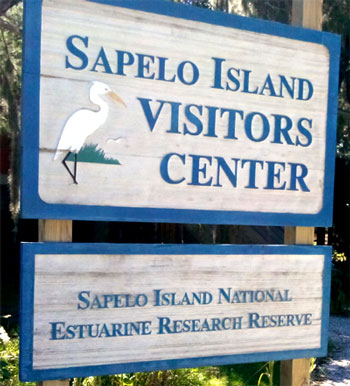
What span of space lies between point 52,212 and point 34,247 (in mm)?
157

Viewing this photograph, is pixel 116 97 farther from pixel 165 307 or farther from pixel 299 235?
pixel 299 235

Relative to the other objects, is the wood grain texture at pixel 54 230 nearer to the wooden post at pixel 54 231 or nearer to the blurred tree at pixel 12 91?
the wooden post at pixel 54 231

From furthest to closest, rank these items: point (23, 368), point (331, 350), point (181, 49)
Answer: point (331, 350), point (181, 49), point (23, 368)

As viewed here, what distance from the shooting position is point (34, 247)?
2.23 meters

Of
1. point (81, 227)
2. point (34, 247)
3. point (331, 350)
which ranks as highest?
point (34, 247)

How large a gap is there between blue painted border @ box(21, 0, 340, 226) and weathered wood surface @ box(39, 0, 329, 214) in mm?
28

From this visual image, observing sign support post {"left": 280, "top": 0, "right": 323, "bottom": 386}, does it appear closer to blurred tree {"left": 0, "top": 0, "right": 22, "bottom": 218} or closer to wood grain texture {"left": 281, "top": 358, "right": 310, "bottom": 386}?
wood grain texture {"left": 281, "top": 358, "right": 310, "bottom": 386}

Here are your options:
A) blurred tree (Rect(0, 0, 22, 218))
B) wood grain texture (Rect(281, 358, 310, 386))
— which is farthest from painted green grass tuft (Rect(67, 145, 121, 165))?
blurred tree (Rect(0, 0, 22, 218))

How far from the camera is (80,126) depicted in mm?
2262

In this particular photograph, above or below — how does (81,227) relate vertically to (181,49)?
below

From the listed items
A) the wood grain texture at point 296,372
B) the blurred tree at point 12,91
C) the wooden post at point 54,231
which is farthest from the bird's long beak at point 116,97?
the blurred tree at point 12,91

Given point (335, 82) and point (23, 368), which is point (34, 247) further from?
point (335, 82)

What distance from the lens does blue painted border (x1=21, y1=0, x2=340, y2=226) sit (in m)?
2.21

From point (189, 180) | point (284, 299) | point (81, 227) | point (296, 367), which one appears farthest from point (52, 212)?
point (81, 227)
